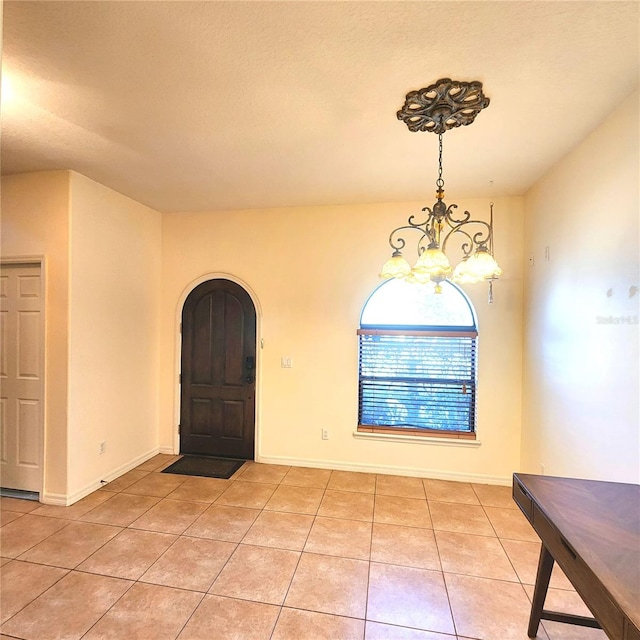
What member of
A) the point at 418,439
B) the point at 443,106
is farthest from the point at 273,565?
the point at 443,106

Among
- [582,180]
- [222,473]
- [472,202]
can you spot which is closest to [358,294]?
[472,202]

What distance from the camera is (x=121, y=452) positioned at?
3.66m

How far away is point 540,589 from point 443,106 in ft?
8.58

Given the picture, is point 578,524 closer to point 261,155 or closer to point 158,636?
point 158,636

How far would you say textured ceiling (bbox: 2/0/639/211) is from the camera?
1507 millimetres

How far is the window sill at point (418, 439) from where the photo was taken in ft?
11.9

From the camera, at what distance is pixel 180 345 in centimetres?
421

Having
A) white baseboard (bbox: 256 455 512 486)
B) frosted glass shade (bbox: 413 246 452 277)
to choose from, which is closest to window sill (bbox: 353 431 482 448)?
white baseboard (bbox: 256 455 512 486)

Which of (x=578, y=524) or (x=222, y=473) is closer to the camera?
(x=578, y=524)

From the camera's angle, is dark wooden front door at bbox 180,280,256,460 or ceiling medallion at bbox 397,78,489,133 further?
dark wooden front door at bbox 180,280,256,460

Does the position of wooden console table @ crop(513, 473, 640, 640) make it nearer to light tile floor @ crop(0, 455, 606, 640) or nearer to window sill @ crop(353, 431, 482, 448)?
light tile floor @ crop(0, 455, 606, 640)

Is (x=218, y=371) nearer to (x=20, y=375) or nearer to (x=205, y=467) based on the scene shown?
(x=205, y=467)

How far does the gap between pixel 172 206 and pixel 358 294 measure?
2.30 meters

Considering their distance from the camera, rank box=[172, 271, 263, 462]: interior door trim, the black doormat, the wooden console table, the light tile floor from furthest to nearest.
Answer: box=[172, 271, 263, 462]: interior door trim
the black doormat
the light tile floor
the wooden console table
